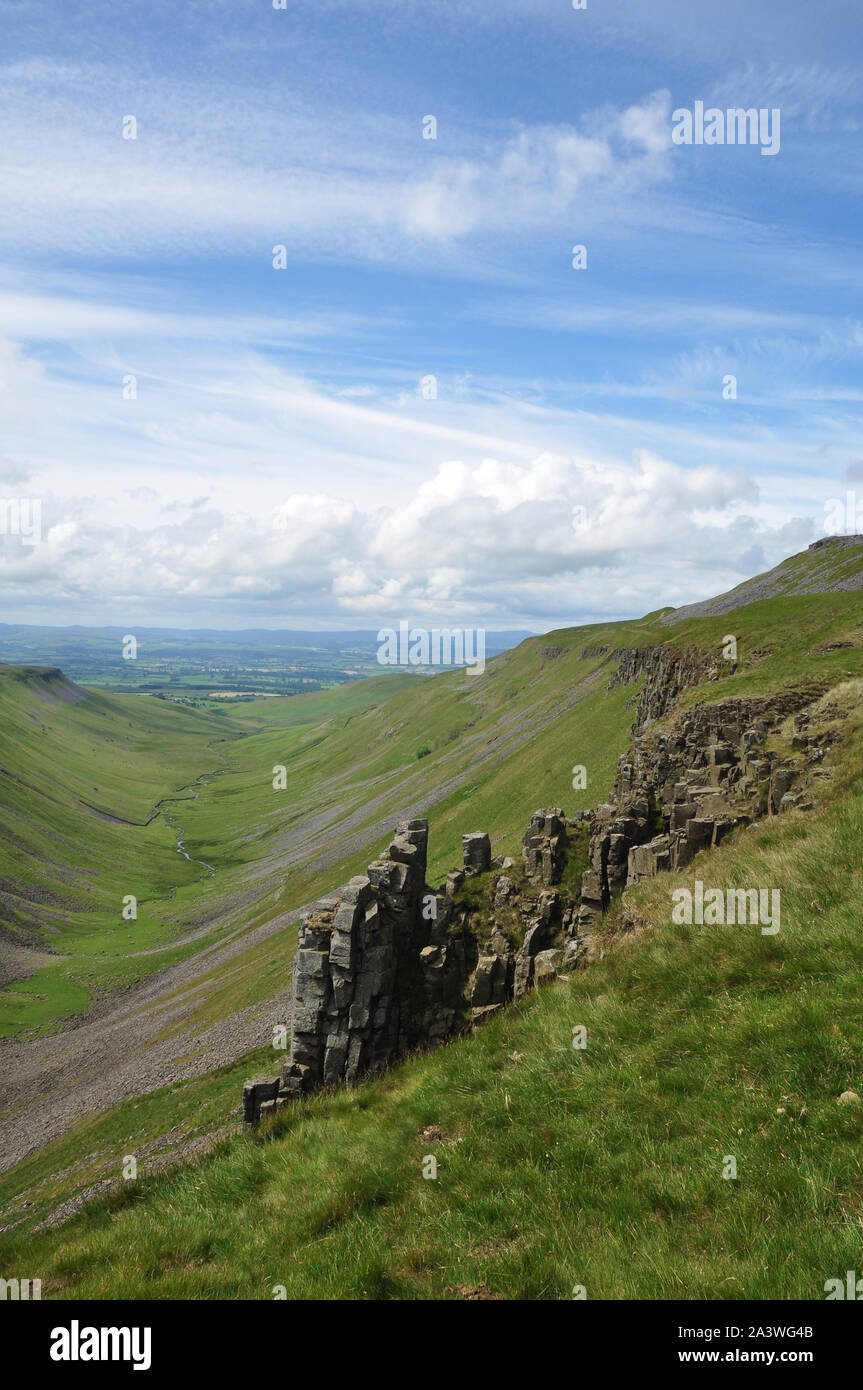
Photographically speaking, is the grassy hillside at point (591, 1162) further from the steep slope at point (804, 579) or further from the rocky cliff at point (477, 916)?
the steep slope at point (804, 579)

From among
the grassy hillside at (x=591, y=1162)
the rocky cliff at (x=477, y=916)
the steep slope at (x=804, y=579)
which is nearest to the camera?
the grassy hillside at (x=591, y=1162)

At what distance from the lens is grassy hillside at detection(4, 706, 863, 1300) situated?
27.1ft

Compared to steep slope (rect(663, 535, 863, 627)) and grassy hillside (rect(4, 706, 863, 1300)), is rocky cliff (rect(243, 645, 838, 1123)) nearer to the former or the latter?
grassy hillside (rect(4, 706, 863, 1300))

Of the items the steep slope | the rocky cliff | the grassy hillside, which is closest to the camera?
the grassy hillside

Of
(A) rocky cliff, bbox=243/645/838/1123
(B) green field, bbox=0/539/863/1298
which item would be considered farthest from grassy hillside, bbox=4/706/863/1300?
(A) rocky cliff, bbox=243/645/838/1123

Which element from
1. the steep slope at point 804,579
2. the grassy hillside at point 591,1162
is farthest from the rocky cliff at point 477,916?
the steep slope at point 804,579

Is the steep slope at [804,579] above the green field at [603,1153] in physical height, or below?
above

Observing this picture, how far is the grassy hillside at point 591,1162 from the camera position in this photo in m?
8.26

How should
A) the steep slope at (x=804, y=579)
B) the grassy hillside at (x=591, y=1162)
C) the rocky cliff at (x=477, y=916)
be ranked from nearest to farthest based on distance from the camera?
1. the grassy hillside at (x=591, y=1162)
2. the rocky cliff at (x=477, y=916)
3. the steep slope at (x=804, y=579)

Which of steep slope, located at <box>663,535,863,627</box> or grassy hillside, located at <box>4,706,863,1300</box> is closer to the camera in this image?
grassy hillside, located at <box>4,706,863,1300</box>

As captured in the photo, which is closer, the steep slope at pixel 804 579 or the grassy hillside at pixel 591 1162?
the grassy hillside at pixel 591 1162
